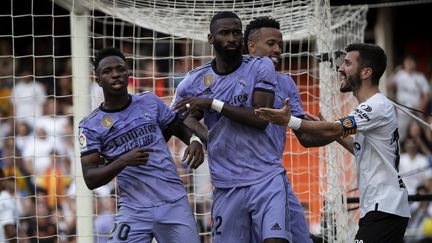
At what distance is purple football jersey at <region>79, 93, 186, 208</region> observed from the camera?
291 inches

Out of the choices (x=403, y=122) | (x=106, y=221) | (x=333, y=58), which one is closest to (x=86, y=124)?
(x=333, y=58)

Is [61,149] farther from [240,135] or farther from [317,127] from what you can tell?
[317,127]

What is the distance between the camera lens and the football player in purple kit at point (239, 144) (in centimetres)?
738

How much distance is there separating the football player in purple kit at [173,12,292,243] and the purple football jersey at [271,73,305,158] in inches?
4.6

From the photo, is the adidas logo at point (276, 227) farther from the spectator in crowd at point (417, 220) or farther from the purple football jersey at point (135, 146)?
the spectator in crowd at point (417, 220)

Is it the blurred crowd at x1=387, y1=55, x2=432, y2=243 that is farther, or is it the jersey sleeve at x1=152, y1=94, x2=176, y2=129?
the blurred crowd at x1=387, y1=55, x2=432, y2=243

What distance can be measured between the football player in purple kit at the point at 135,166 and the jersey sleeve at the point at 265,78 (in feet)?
2.08

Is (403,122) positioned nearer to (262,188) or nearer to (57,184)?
(57,184)

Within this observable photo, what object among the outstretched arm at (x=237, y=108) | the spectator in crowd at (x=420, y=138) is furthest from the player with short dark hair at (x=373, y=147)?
the spectator in crowd at (x=420, y=138)

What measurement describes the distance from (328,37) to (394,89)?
651 centimetres

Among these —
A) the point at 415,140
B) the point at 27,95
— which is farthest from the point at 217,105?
the point at 415,140

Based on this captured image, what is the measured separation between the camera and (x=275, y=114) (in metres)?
6.80

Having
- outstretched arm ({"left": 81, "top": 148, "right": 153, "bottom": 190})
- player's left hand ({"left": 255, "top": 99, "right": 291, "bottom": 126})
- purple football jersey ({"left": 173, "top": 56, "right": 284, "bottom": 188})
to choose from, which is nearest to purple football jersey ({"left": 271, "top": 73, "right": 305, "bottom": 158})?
purple football jersey ({"left": 173, "top": 56, "right": 284, "bottom": 188})

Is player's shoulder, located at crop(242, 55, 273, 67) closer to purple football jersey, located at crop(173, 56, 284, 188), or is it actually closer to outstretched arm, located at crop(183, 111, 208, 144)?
purple football jersey, located at crop(173, 56, 284, 188)
